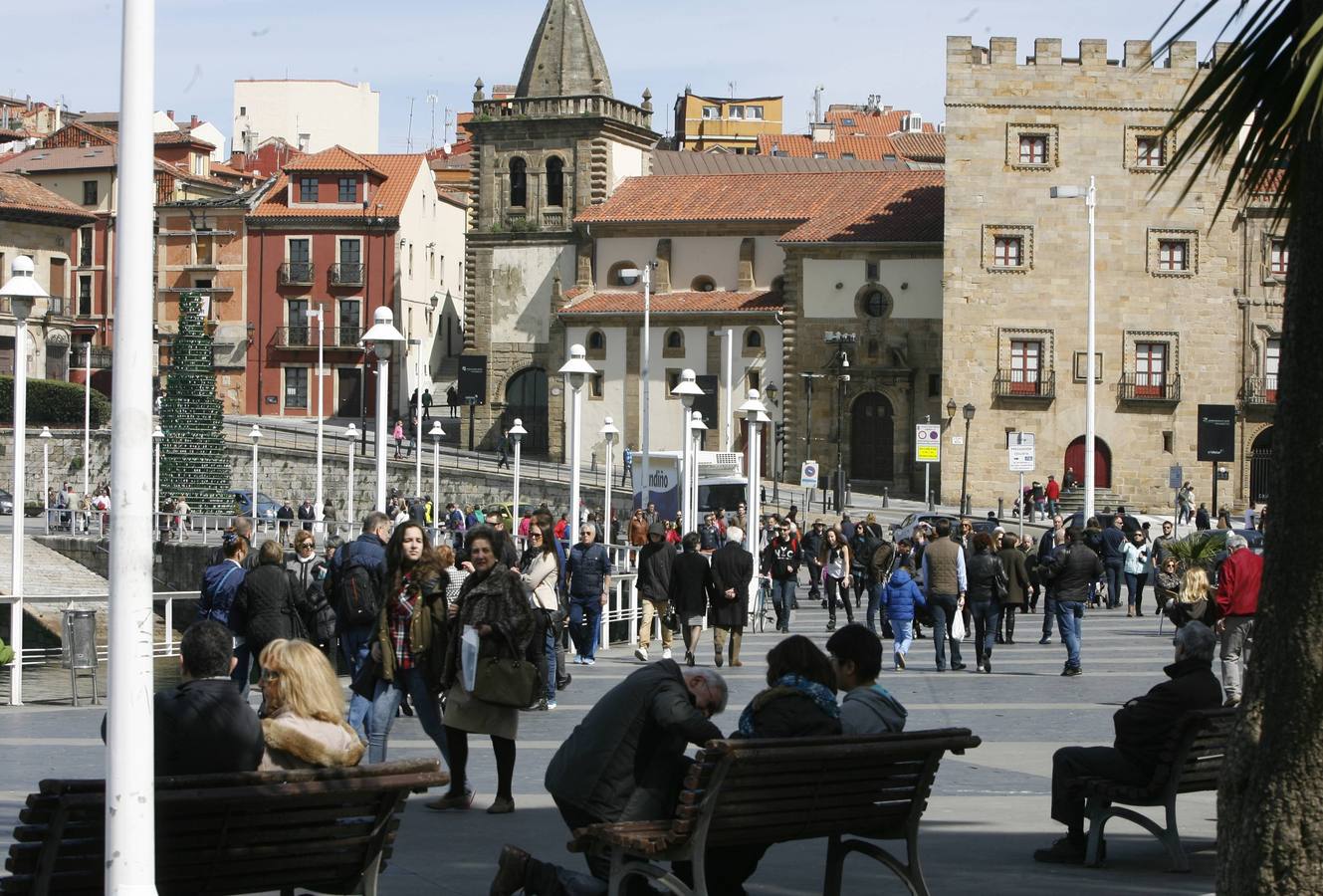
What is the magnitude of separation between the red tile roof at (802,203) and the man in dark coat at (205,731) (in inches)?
2397

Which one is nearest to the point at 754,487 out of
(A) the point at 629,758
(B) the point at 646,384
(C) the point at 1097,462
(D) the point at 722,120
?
(A) the point at 629,758

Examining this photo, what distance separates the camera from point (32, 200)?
77.8m

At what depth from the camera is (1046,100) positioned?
63250mm

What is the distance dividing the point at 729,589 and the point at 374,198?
6151cm

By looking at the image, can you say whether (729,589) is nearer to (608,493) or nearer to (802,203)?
(608,493)

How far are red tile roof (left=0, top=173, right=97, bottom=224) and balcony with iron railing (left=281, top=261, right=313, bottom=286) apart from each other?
7453mm

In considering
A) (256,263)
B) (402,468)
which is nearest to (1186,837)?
(402,468)

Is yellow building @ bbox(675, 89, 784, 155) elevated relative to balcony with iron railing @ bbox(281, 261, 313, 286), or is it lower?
elevated

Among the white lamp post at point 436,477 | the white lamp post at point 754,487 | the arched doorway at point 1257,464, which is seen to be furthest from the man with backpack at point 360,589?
the arched doorway at point 1257,464

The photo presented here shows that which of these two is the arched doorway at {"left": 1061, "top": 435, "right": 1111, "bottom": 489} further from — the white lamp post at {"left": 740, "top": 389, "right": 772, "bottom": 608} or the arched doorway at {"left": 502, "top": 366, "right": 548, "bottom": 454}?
the white lamp post at {"left": 740, "top": 389, "right": 772, "bottom": 608}

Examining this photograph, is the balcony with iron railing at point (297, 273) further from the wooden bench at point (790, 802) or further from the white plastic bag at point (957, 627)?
the wooden bench at point (790, 802)

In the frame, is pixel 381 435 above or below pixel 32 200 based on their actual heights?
Result: below

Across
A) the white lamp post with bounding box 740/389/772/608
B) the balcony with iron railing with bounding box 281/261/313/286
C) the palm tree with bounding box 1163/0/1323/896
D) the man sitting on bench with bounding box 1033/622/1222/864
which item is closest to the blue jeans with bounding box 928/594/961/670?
the white lamp post with bounding box 740/389/772/608

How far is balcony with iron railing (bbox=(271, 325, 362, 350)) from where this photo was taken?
77875 millimetres
